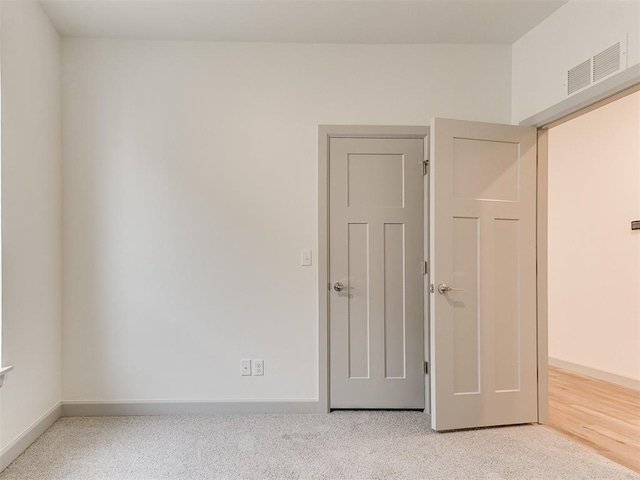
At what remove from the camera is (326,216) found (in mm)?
3209

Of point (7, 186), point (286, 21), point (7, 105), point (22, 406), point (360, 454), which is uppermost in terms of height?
point (286, 21)

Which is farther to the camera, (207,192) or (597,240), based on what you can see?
(597,240)

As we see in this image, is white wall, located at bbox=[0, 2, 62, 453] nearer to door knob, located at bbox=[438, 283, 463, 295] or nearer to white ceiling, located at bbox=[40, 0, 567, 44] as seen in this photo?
white ceiling, located at bbox=[40, 0, 567, 44]

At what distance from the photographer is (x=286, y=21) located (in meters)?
2.94

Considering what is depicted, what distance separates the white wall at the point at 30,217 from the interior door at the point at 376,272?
1893 millimetres

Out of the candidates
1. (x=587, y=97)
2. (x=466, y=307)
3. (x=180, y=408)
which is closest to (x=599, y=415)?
(x=466, y=307)

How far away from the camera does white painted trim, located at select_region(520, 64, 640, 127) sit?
7.46 ft

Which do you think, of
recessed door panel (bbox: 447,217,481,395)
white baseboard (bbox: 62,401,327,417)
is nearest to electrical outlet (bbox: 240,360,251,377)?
white baseboard (bbox: 62,401,327,417)

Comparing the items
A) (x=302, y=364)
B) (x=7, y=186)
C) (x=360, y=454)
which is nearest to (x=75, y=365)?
(x=7, y=186)

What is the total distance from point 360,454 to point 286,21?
2730 millimetres

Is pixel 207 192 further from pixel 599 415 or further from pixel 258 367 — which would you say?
pixel 599 415

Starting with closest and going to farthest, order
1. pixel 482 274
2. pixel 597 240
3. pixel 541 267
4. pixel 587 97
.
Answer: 1. pixel 587 97
2. pixel 482 274
3. pixel 541 267
4. pixel 597 240

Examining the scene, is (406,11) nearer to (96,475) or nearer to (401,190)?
(401,190)

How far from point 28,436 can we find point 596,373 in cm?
457
